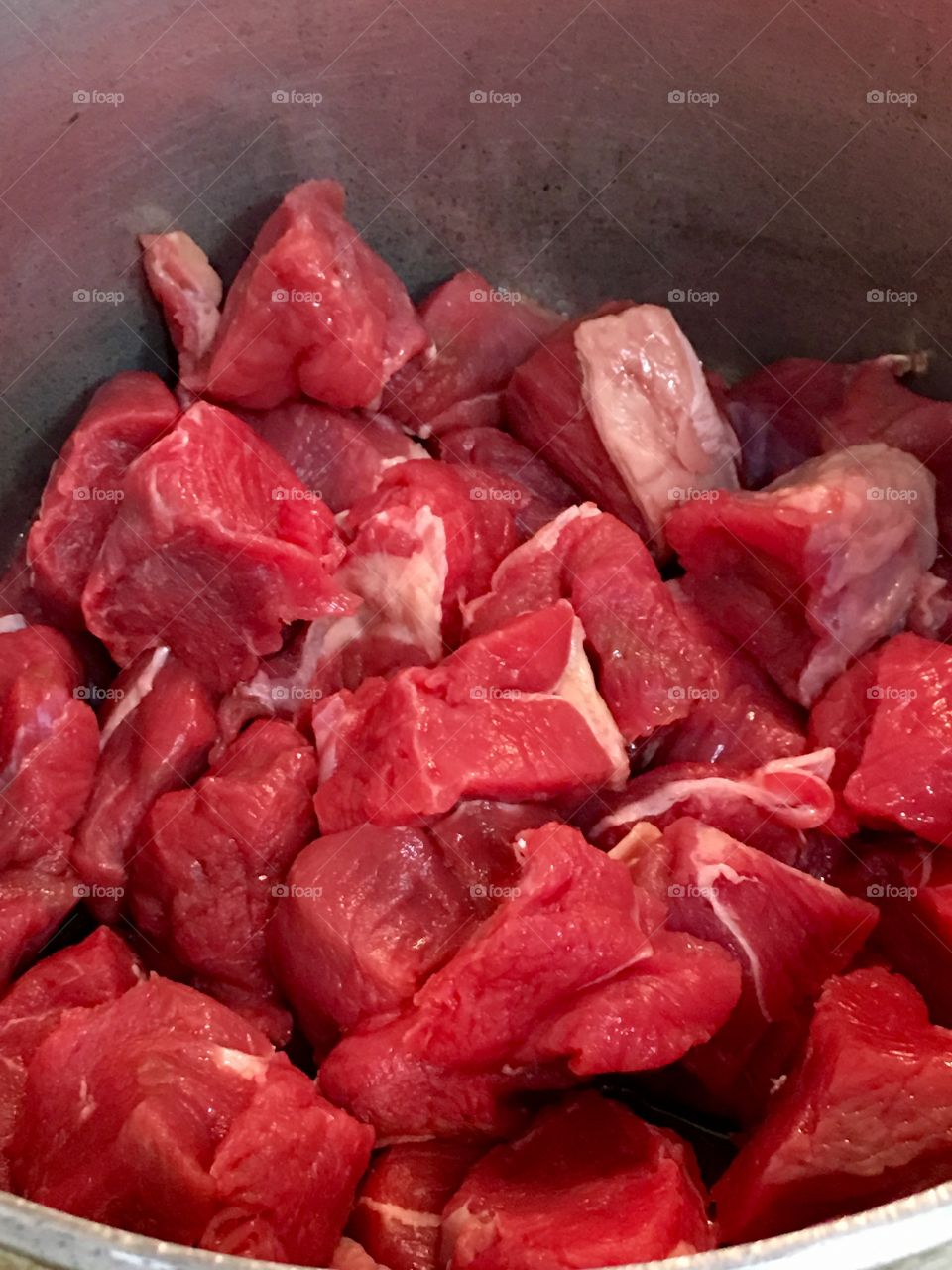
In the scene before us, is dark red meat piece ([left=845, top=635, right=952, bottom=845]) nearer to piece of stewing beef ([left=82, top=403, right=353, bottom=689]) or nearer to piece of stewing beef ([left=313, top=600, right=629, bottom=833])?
piece of stewing beef ([left=313, top=600, right=629, bottom=833])

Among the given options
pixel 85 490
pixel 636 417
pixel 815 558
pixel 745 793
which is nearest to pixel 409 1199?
pixel 745 793

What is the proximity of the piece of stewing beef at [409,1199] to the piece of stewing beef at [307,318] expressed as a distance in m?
1.77

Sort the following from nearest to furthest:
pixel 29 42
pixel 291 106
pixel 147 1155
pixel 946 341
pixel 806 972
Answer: pixel 147 1155
pixel 806 972
pixel 29 42
pixel 291 106
pixel 946 341

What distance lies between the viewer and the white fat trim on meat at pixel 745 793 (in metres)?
2.42

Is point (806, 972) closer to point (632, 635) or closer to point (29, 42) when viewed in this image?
point (632, 635)

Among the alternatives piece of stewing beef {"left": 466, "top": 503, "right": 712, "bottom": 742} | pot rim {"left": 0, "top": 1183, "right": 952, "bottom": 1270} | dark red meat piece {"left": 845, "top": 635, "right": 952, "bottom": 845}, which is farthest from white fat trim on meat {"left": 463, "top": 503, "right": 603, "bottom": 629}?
pot rim {"left": 0, "top": 1183, "right": 952, "bottom": 1270}

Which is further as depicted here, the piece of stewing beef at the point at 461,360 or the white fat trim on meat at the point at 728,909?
the piece of stewing beef at the point at 461,360

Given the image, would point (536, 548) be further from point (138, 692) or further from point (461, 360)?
point (138, 692)

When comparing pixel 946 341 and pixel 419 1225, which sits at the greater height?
pixel 946 341

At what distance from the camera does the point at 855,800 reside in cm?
240

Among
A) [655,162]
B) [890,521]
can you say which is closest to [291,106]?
[655,162]

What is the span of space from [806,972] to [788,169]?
2.01 m

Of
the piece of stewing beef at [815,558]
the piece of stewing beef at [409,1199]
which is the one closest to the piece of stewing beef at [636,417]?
the piece of stewing beef at [815,558]

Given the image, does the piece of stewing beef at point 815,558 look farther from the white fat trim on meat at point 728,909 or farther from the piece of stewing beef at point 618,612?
the white fat trim on meat at point 728,909
